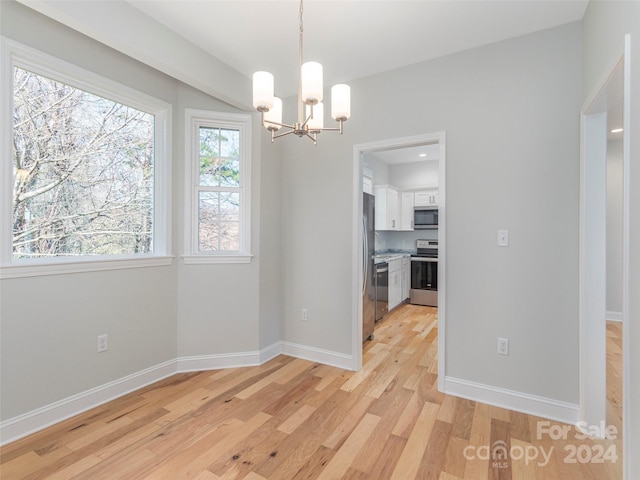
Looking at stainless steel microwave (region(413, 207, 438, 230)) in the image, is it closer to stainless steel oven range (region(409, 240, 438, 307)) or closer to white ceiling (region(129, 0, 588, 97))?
stainless steel oven range (region(409, 240, 438, 307))

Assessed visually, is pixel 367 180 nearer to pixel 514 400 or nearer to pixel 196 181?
pixel 196 181

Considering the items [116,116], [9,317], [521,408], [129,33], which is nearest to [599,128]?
[521,408]

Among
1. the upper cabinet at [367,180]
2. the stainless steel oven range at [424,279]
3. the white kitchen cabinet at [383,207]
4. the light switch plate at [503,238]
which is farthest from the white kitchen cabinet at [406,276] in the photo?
the light switch plate at [503,238]

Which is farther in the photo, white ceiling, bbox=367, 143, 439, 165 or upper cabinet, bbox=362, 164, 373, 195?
white ceiling, bbox=367, 143, 439, 165

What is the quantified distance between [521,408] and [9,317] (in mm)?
3534

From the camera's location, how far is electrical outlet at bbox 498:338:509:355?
2.37 m

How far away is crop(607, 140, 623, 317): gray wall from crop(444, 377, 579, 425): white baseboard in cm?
365

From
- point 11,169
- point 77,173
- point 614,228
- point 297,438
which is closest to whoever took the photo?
point 11,169

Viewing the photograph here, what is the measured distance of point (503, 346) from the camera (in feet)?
7.80

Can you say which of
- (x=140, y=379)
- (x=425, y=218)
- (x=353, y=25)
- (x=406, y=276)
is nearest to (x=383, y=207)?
(x=425, y=218)

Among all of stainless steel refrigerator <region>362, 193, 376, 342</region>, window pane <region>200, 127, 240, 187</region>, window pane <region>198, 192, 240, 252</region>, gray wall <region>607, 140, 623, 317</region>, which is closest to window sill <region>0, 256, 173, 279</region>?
window pane <region>198, 192, 240, 252</region>

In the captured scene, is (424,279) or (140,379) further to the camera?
(424,279)

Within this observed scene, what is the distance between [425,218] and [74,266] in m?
5.37

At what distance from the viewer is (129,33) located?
211cm
